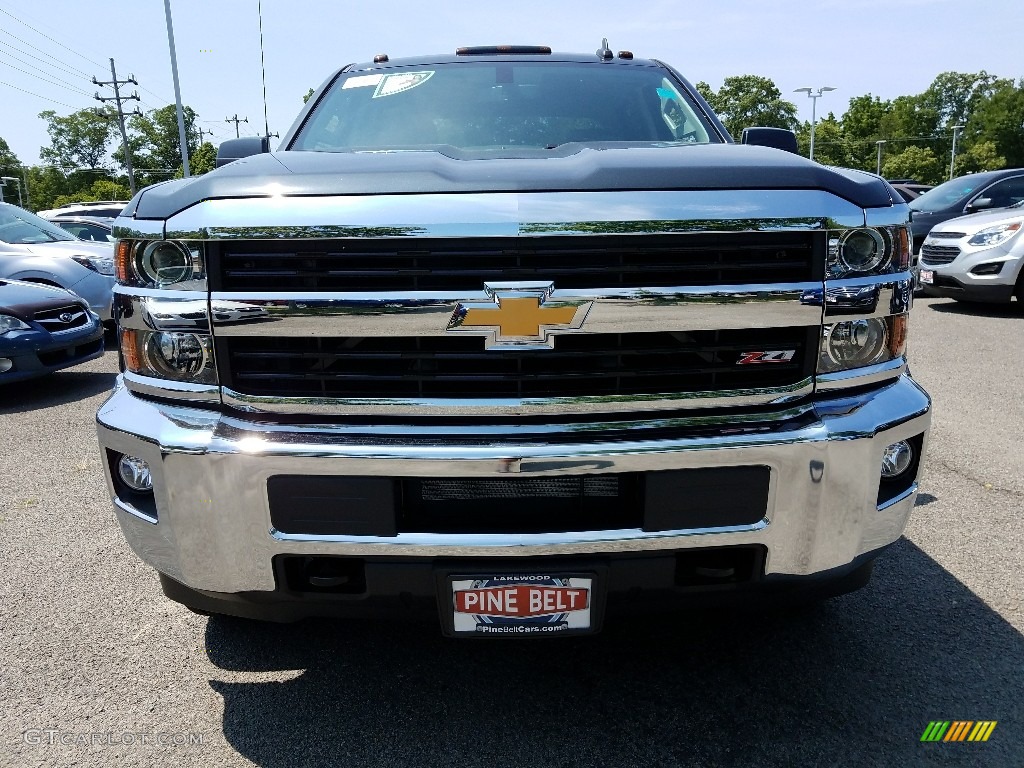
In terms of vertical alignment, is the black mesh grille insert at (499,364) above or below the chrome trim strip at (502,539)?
above

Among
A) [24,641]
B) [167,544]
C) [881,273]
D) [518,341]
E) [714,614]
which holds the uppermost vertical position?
[881,273]

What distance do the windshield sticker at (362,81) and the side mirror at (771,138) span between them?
1.63 meters

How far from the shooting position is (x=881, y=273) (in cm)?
208

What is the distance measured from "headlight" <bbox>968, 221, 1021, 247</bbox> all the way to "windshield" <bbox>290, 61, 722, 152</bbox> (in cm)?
785

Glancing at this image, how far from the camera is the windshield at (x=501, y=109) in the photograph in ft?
10.4

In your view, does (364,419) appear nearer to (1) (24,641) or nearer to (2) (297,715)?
(2) (297,715)

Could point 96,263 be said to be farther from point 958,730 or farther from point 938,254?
point 938,254

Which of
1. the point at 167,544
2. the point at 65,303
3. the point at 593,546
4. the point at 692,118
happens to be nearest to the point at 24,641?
the point at 167,544

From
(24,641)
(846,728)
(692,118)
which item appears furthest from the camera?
(692,118)

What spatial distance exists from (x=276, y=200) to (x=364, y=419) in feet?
1.87

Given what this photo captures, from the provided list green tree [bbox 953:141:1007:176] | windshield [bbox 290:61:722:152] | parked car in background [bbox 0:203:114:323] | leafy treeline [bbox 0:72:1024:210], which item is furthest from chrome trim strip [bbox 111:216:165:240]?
green tree [bbox 953:141:1007:176]

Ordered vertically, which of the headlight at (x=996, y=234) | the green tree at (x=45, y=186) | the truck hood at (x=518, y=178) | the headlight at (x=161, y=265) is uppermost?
the truck hood at (x=518, y=178)

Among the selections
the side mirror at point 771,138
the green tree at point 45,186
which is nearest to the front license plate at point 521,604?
the side mirror at point 771,138

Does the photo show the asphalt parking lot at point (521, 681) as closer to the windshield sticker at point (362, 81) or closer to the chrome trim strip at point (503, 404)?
the chrome trim strip at point (503, 404)
